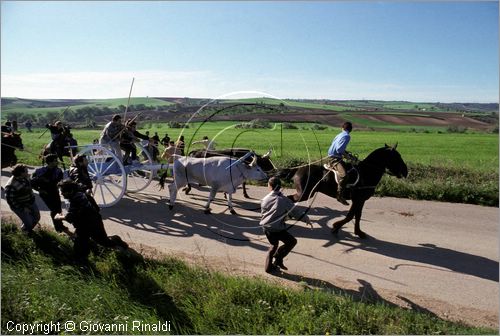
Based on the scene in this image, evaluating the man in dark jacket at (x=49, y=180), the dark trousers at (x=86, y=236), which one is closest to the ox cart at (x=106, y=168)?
the man in dark jacket at (x=49, y=180)

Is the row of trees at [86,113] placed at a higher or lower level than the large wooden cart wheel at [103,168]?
higher

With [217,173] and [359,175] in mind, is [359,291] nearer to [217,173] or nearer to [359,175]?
[359,175]

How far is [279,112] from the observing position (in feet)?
28.7

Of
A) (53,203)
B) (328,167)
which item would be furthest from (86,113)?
(328,167)

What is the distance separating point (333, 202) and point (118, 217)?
6.66 metres

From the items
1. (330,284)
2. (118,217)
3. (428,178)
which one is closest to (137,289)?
(330,284)

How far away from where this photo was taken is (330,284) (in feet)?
24.1

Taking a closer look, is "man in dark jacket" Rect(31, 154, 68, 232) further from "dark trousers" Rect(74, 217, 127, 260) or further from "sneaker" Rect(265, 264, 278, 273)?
"sneaker" Rect(265, 264, 278, 273)

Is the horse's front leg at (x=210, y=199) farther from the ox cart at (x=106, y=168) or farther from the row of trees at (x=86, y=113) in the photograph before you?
the row of trees at (x=86, y=113)

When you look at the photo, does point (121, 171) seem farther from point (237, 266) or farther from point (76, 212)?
point (237, 266)

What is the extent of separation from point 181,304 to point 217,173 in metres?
4.95

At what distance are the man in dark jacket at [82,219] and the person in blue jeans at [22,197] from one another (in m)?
1.65

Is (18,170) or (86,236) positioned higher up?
(18,170)

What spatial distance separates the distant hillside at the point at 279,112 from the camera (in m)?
9.70
